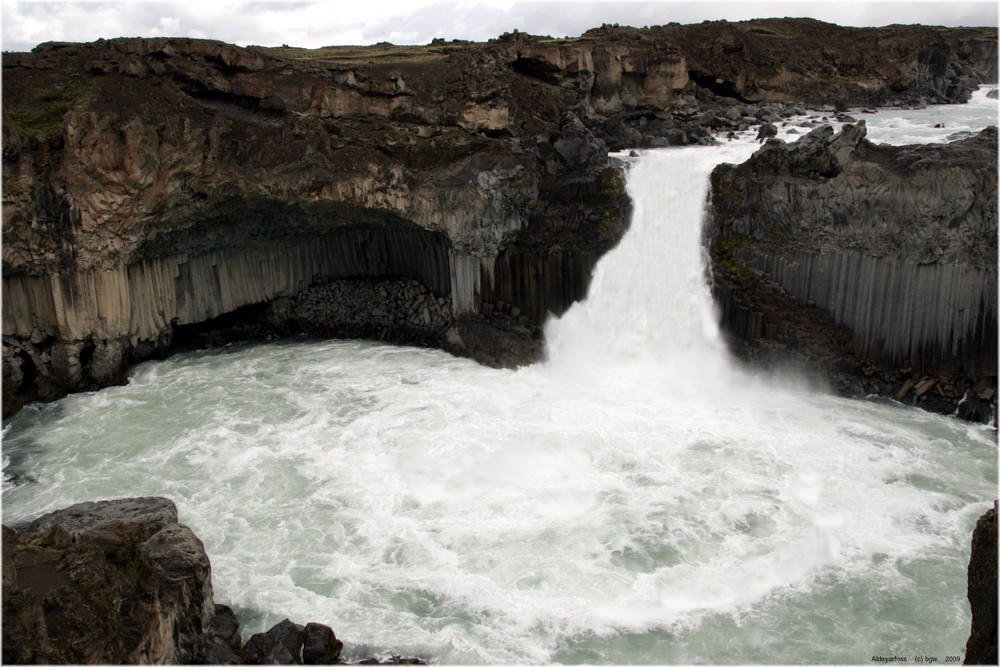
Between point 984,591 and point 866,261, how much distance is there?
1455 cm

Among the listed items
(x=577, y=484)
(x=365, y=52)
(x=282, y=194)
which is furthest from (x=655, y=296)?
(x=365, y=52)

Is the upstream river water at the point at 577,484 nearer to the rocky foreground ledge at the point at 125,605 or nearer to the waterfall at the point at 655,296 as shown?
the waterfall at the point at 655,296

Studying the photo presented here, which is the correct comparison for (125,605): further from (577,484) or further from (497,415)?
(497,415)

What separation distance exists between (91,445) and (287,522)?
22.1 feet

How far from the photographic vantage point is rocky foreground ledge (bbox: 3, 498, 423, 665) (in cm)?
905

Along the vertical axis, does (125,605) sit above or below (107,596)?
below

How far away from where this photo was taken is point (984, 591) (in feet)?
27.7

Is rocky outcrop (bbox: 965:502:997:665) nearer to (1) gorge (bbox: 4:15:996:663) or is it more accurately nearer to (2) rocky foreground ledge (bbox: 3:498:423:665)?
(1) gorge (bbox: 4:15:996:663)

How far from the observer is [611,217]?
80.9 feet


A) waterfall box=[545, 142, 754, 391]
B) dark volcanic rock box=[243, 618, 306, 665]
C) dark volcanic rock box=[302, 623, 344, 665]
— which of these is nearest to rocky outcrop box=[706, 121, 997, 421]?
waterfall box=[545, 142, 754, 391]

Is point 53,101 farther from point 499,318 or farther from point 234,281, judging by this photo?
point 499,318

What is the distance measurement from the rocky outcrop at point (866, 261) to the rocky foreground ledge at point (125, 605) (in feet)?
48.4

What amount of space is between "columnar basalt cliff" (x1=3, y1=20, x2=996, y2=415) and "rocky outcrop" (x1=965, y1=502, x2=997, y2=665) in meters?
16.2

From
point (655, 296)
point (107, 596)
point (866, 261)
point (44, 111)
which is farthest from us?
point (655, 296)
